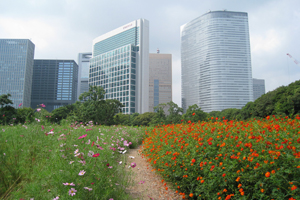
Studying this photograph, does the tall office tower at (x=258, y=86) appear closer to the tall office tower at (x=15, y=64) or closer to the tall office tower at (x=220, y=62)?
the tall office tower at (x=220, y=62)

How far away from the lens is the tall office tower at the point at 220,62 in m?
98.2

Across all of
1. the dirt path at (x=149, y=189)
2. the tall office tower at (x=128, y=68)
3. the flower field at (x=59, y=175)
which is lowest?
the dirt path at (x=149, y=189)

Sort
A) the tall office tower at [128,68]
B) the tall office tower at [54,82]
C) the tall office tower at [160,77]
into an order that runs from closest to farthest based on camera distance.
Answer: the tall office tower at [128,68] < the tall office tower at [54,82] < the tall office tower at [160,77]

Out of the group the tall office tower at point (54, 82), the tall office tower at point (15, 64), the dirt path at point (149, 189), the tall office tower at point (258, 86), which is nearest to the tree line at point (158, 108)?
the dirt path at point (149, 189)

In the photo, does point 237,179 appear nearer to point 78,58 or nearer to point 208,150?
point 208,150

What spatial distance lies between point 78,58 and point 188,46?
269ft

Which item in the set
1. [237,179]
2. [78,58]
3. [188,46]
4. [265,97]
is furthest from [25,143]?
[78,58]

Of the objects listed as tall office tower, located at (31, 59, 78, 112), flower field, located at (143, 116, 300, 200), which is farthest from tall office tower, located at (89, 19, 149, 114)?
flower field, located at (143, 116, 300, 200)

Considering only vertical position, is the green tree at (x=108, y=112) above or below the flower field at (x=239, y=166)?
above

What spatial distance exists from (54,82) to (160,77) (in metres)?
75.8

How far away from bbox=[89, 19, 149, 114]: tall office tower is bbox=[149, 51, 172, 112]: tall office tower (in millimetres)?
60321

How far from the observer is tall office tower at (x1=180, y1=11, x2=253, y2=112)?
98250 mm

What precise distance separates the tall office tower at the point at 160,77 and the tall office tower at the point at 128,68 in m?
60.3

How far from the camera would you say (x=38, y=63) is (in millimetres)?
136625
